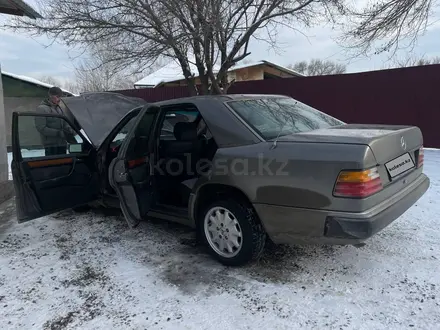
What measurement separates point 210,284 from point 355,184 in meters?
1.39

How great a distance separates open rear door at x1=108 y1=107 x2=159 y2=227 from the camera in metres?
3.54

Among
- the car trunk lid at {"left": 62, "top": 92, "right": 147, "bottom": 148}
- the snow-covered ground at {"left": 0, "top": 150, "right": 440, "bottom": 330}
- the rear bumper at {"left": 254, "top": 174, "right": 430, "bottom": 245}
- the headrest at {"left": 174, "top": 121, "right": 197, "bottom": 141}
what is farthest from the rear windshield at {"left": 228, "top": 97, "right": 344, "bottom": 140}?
the car trunk lid at {"left": 62, "top": 92, "right": 147, "bottom": 148}

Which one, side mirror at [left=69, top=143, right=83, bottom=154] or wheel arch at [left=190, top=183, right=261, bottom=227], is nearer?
wheel arch at [left=190, top=183, right=261, bottom=227]

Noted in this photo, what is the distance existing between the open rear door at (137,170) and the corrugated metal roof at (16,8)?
4.21 m

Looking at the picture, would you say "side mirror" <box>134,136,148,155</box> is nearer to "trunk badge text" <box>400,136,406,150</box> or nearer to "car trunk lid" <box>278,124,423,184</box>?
"car trunk lid" <box>278,124,423,184</box>

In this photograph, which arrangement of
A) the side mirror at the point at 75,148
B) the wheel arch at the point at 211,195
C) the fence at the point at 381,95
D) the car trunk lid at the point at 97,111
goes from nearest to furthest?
the wheel arch at the point at 211,195, the side mirror at the point at 75,148, the car trunk lid at the point at 97,111, the fence at the point at 381,95

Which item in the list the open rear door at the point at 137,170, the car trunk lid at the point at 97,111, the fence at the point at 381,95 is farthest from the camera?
the fence at the point at 381,95

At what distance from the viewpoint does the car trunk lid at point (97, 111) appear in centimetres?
447

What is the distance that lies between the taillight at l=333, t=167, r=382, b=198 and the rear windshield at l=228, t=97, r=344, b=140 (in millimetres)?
688

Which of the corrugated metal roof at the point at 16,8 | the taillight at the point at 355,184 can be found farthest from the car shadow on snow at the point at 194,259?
the corrugated metal roof at the point at 16,8

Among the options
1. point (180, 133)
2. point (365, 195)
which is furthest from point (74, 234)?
point (365, 195)

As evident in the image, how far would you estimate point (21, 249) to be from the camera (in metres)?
3.68

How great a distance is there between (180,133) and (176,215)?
3.18ft

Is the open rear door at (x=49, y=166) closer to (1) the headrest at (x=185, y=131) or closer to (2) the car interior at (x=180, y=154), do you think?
(2) the car interior at (x=180, y=154)
